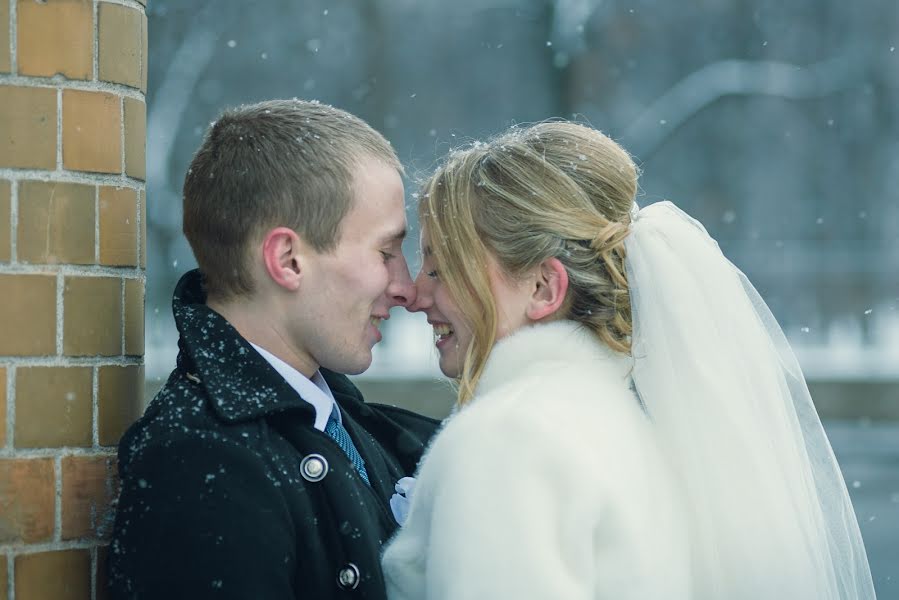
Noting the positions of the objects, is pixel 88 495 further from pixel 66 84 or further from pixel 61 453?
pixel 66 84

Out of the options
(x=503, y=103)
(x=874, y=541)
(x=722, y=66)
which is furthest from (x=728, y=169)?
(x=874, y=541)

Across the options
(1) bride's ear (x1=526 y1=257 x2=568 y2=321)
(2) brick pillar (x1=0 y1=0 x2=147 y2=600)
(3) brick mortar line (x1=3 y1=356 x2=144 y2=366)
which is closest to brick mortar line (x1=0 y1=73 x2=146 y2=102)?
(2) brick pillar (x1=0 y1=0 x2=147 y2=600)

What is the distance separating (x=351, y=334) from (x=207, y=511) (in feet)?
1.74

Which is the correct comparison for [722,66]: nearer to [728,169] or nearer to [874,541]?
[728,169]

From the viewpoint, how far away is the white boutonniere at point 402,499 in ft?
8.12

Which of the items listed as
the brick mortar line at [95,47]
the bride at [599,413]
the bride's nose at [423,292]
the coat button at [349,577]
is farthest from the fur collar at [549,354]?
the brick mortar line at [95,47]

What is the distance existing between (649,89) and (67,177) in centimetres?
1560

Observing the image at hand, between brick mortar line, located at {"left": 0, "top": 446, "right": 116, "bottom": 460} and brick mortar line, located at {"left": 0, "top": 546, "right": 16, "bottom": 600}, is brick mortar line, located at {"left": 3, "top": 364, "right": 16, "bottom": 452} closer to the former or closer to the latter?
brick mortar line, located at {"left": 0, "top": 446, "right": 116, "bottom": 460}

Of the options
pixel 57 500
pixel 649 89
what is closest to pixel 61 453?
pixel 57 500

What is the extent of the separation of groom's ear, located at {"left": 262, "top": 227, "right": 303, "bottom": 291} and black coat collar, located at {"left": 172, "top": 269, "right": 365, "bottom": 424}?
129 millimetres

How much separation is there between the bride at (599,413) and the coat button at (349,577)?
77 mm

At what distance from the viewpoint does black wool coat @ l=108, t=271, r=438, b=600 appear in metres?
2.04

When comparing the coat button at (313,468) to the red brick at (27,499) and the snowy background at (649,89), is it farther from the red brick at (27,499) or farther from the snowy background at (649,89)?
the snowy background at (649,89)

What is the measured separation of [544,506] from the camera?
2.01 metres
